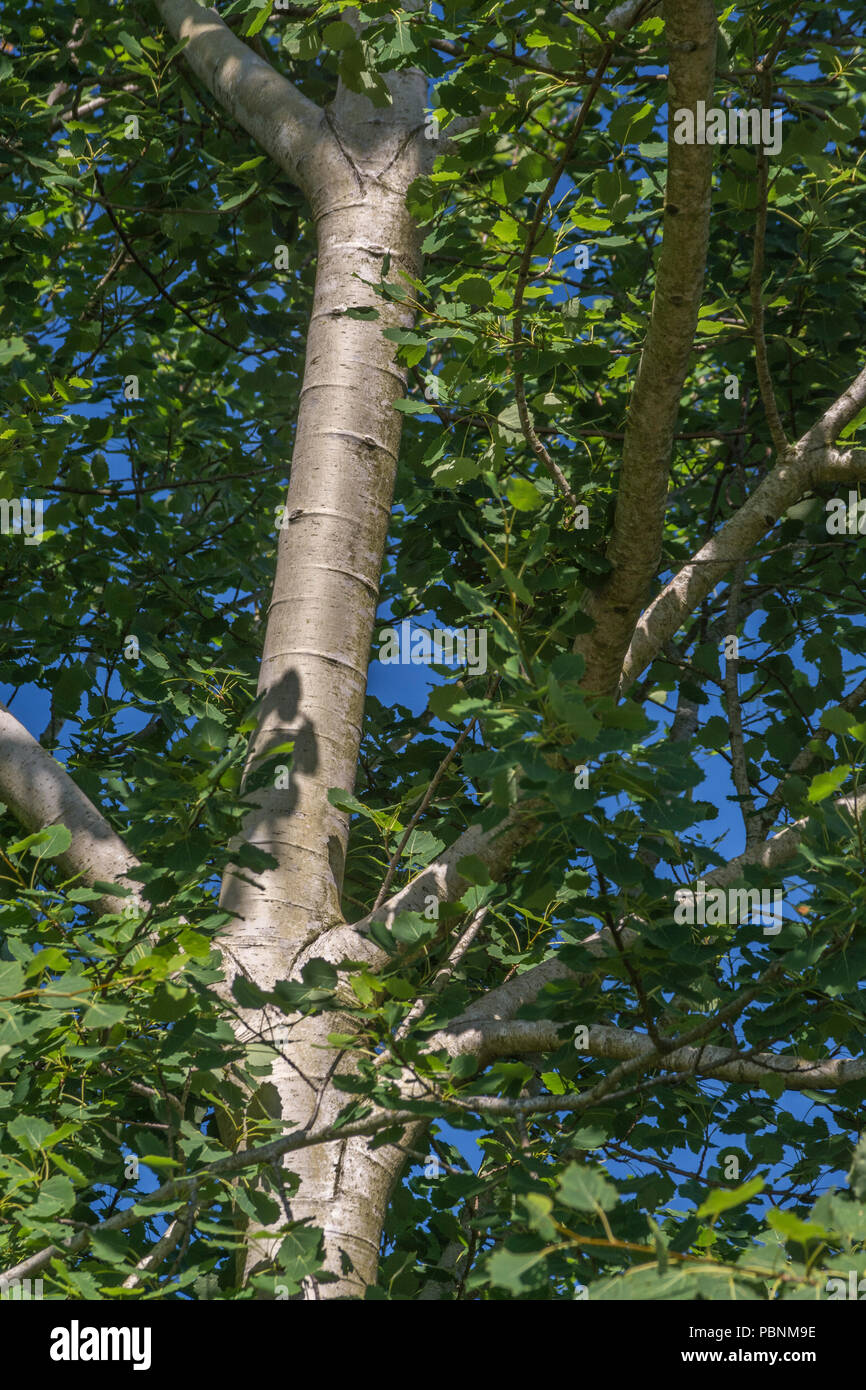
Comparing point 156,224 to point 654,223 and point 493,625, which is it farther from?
point 493,625

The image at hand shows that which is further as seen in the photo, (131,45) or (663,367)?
(131,45)

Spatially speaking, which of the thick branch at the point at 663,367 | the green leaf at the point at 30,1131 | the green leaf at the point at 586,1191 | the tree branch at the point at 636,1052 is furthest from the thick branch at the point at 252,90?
the green leaf at the point at 586,1191

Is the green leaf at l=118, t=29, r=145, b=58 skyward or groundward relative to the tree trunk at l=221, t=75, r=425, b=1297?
skyward

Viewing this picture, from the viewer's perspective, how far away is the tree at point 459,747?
2.13 metres

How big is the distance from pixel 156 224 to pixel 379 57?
1.93m

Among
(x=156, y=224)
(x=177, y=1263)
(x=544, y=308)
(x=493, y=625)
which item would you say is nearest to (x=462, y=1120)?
(x=177, y=1263)

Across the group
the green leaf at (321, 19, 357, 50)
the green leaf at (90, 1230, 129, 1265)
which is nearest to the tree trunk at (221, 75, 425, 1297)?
the green leaf at (90, 1230, 129, 1265)

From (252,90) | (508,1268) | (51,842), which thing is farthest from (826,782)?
(252,90)

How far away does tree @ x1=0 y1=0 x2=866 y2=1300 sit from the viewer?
213 centimetres

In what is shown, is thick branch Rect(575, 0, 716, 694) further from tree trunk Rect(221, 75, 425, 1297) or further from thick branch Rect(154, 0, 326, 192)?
thick branch Rect(154, 0, 326, 192)

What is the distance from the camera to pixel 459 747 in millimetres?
3227

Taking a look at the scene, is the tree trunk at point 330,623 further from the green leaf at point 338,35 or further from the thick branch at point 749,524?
the thick branch at point 749,524

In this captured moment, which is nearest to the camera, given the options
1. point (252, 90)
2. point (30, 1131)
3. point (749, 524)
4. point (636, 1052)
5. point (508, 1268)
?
point (508, 1268)

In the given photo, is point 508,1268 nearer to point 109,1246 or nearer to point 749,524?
point 109,1246
